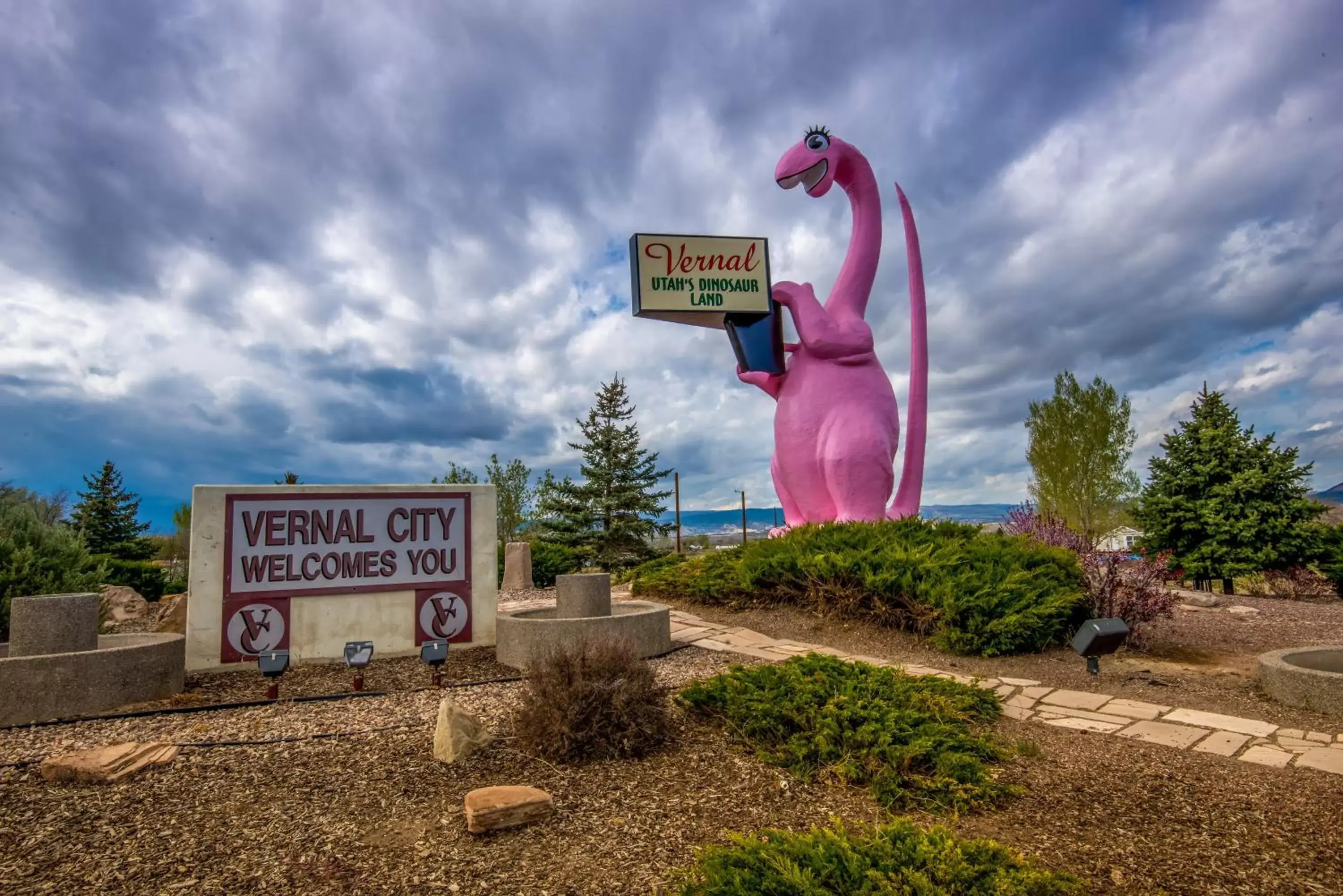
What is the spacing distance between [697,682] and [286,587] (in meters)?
3.67

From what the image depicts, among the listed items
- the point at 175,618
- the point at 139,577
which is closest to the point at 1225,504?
the point at 175,618

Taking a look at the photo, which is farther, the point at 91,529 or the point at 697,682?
the point at 91,529

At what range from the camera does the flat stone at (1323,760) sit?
13.0 ft

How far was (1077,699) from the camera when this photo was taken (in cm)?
536

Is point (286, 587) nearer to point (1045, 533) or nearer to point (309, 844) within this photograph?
point (309, 844)

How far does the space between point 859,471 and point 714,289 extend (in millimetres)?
3574

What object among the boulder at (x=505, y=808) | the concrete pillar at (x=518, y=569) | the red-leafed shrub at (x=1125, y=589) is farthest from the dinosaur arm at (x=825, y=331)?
the boulder at (x=505, y=808)

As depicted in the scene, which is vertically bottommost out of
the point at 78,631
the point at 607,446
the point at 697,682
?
the point at 697,682

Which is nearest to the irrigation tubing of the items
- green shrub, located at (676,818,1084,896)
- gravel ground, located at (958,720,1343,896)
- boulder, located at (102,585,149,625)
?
green shrub, located at (676,818,1084,896)

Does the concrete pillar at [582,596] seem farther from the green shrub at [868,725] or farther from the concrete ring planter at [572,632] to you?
the green shrub at [868,725]

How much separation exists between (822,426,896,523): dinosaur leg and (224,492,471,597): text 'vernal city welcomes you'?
16.8ft

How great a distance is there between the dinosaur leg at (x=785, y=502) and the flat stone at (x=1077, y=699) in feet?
17.3

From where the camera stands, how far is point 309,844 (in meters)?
2.96

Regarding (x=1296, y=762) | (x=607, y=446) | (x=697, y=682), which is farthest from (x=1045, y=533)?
(x=607, y=446)
